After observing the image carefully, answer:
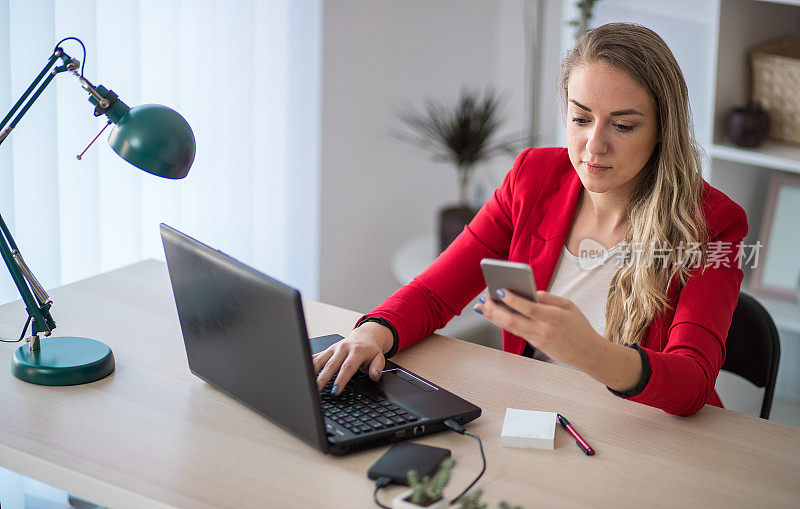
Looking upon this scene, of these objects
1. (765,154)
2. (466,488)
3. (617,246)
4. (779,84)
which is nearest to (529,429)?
(466,488)

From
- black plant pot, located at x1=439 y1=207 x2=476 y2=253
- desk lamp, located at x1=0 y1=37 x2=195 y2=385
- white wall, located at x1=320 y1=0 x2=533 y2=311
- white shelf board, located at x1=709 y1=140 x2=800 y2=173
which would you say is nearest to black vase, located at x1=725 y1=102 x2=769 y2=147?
white shelf board, located at x1=709 y1=140 x2=800 y2=173

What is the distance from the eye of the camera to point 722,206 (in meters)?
1.47

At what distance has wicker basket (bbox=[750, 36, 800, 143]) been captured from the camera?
2.21m

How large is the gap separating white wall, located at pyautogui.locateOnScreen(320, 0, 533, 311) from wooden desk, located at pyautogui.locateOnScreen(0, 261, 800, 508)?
5.27 feet

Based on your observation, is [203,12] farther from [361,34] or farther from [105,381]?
[105,381]

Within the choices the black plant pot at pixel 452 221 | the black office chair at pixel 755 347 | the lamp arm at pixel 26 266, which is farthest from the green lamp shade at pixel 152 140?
the black plant pot at pixel 452 221

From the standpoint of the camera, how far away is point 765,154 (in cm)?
222

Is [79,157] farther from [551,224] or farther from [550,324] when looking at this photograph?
[551,224]

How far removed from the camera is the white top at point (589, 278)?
5.30 feet

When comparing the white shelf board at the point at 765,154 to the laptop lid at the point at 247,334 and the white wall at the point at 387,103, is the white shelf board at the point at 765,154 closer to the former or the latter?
the white wall at the point at 387,103

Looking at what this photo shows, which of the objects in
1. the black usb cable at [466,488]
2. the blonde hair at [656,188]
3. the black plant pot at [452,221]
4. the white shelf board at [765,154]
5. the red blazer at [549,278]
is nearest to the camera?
the black usb cable at [466,488]

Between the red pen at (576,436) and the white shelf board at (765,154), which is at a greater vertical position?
the white shelf board at (765,154)

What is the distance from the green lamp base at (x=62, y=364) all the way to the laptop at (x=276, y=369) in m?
0.14

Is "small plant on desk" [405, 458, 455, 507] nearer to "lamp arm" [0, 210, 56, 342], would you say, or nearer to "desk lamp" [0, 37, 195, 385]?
"desk lamp" [0, 37, 195, 385]
